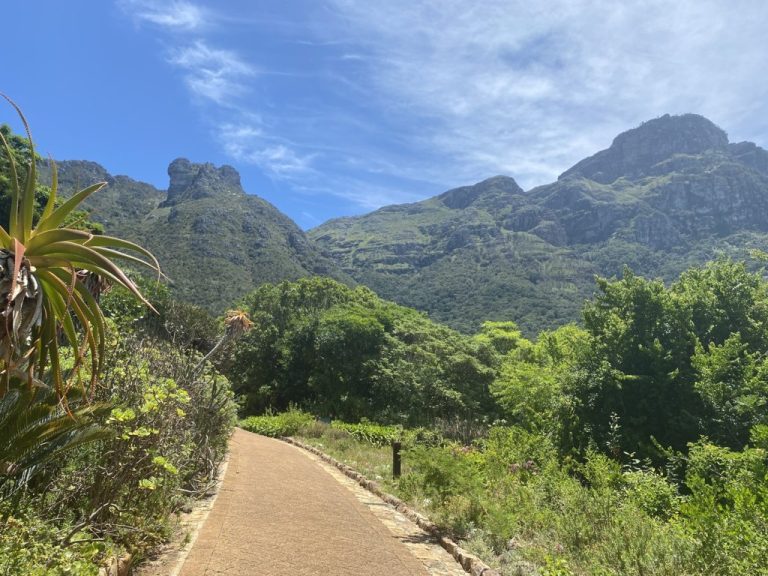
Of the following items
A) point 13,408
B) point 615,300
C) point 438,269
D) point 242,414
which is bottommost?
point 242,414

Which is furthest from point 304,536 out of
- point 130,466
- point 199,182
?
point 199,182

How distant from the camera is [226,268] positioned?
70.4 meters

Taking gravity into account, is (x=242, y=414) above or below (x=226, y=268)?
below

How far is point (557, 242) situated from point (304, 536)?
159306 mm

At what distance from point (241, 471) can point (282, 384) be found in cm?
2079

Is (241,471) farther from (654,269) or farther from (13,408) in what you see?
(654,269)

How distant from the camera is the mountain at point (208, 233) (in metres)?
64.8

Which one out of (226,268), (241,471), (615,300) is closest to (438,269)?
(226,268)

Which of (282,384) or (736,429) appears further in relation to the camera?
(282,384)

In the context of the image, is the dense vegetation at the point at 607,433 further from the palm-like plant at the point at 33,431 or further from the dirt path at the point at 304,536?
the palm-like plant at the point at 33,431

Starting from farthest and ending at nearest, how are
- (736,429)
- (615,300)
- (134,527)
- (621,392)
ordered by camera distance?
(615,300) < (621,392) < (736,429) < (134,527)

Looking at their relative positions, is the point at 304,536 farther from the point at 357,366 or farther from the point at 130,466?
the point at 357,366

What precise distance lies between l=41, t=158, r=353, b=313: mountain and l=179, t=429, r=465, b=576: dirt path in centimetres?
3696

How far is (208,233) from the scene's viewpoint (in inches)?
3253
